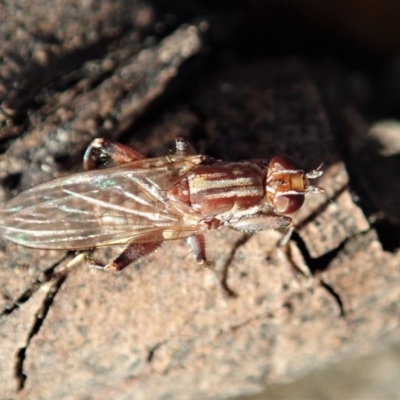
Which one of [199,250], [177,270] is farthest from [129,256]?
[199,250]

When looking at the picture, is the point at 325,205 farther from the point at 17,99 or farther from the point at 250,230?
the point at 17,99

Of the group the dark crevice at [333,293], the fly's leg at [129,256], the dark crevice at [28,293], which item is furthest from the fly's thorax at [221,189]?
the dark crevice at [28,293]

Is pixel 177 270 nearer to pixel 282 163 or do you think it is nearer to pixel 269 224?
pixel 269 224

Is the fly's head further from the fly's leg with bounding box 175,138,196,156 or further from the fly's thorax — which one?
the fly's leg with bounding box 175,138,196,156

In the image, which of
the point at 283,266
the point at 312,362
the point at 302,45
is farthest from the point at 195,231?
the point at 302,45

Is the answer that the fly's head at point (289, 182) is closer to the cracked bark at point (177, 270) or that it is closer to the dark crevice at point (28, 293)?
the cracked bark at point (177, 270)
